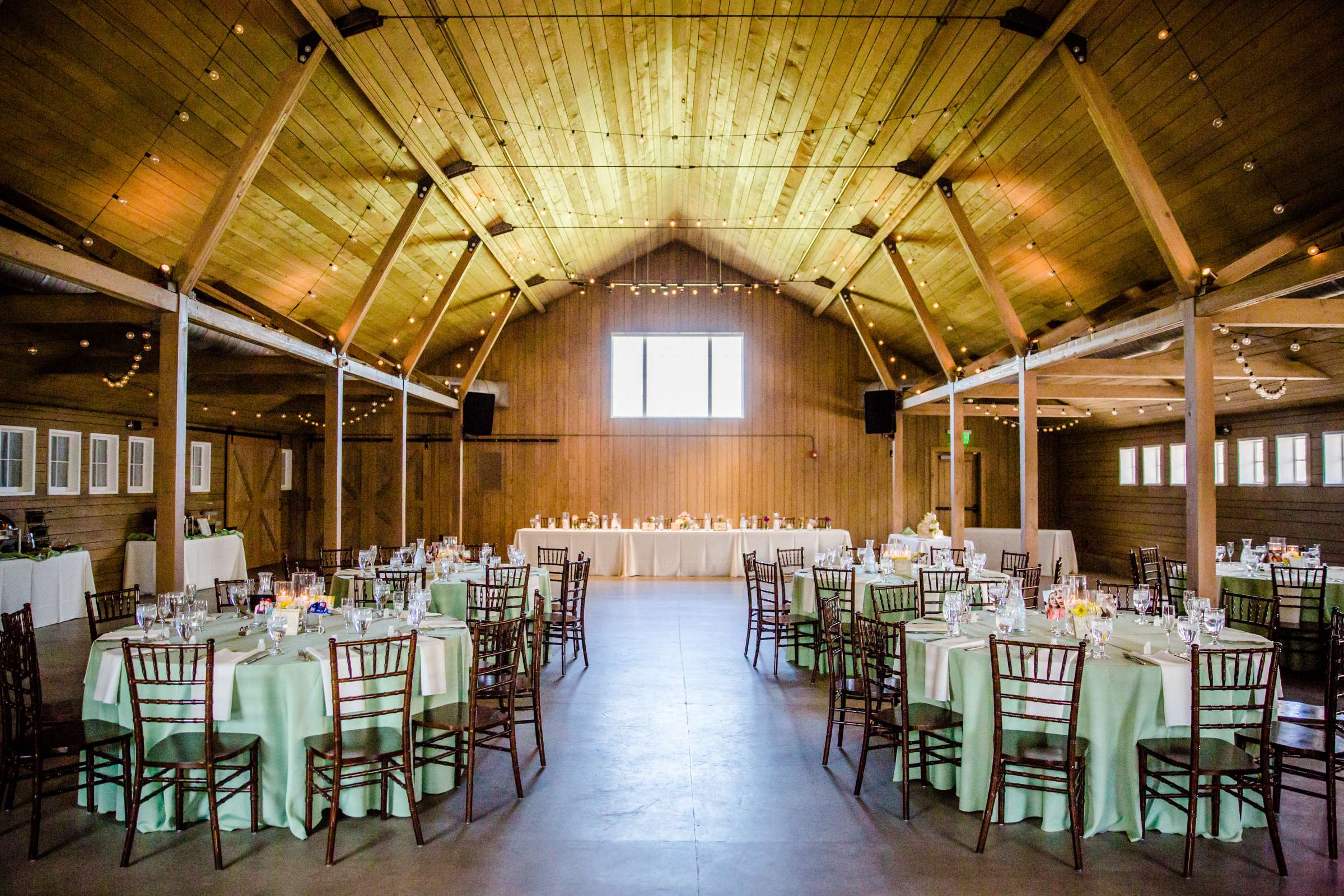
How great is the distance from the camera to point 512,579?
23.2 feet

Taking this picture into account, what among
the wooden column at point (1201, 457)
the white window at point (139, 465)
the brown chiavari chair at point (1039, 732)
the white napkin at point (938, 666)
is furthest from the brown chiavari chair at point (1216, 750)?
the white window at point (139, 465)

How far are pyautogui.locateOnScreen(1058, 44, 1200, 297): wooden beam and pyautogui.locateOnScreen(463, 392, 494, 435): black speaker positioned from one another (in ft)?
34.9

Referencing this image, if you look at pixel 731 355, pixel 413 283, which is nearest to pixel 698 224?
pixel 731 355

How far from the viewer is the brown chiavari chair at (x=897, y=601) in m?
5.98

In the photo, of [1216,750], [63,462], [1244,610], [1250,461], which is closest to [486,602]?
[1216,750]

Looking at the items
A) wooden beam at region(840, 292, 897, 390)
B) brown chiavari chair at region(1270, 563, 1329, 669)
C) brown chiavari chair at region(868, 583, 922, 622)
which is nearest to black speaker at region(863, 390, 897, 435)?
wooden beam at region(840, 292, 897, 390)

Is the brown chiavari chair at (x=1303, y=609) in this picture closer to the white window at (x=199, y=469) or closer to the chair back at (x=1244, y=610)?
the chair back at (x=1244, y=610)

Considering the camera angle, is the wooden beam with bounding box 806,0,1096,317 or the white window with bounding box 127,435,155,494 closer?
the wooden beam with bounding box 806,0,1096,317

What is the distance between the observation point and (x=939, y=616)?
545cm

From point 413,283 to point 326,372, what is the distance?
10.3 ft

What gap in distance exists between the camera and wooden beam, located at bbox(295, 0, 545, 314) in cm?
608

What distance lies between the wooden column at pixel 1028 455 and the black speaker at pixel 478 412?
907 centimetres

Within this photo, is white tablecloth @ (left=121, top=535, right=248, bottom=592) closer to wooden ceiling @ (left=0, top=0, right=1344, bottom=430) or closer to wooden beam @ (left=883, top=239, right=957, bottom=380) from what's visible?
wooden ceiling @ (left=0, top=0, right=1344, bottom=430)

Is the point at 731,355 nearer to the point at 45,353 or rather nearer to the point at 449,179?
the point at 449,179
